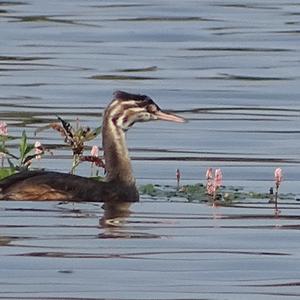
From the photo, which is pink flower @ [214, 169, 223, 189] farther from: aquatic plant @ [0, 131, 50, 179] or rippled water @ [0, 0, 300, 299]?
aquatic plant @ [0, 131, 50, 179]

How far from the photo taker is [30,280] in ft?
37.8

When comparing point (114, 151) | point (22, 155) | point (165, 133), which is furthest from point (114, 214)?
point (165, 133)

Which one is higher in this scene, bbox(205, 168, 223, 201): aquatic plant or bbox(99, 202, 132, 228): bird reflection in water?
bbox(205, 168, 223, 201): aquatic plant

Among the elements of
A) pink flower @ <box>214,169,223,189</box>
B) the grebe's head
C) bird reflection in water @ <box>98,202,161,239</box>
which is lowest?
bird reflection in water @ <box>98,202,161,239</box>

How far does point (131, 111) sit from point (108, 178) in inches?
22.9

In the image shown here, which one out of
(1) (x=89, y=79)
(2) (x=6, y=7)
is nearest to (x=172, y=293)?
(1) (x=89, y=79)

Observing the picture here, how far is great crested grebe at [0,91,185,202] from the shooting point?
14.9m

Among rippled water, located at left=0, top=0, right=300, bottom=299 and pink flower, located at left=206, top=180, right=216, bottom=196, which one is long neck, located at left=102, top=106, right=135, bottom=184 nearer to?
rippled water, located at left=0, top=0, right=300, bottom=299

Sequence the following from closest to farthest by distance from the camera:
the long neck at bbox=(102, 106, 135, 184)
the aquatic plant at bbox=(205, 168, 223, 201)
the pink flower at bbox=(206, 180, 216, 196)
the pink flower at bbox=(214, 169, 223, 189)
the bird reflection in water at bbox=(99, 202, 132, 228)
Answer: the bird reflection in water at bbox=(99, 202, 132, 228) → the pink flower at bbox=(214, 169, 223, 189) → the aquatic plant at bbox=(205, 168, 223, 201) → the pink flower at bbox=(206, 180, 216, 196) → the long neck at bbox=(102, 106, 135, 184)

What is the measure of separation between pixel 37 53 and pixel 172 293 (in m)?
16.2

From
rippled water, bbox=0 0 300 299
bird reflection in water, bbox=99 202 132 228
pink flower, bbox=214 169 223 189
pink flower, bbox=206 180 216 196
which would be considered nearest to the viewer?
rippled water, bbox=0 0 300 299

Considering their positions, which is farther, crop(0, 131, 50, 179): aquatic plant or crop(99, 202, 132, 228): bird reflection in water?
crop(0, 131, 50, 179): aquatic plant

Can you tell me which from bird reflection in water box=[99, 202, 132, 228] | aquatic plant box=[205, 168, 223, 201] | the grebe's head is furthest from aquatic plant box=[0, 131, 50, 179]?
aquatic plant box=[205, 168, 223, 201]

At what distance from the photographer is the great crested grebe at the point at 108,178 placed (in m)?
14.9
